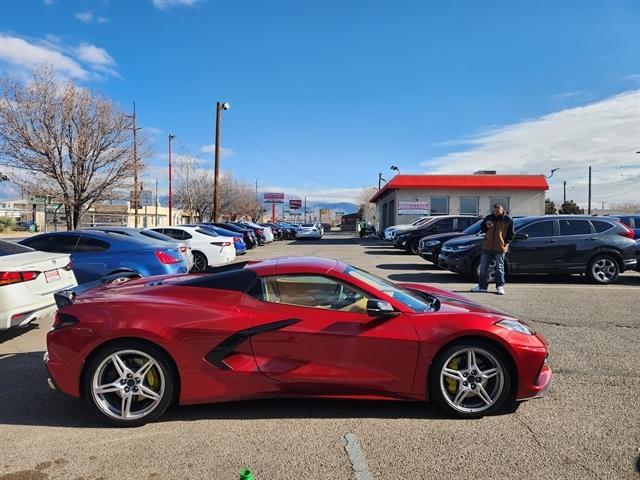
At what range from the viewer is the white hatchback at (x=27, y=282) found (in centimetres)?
586

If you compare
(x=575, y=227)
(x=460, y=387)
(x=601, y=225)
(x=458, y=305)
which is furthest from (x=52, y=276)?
(x=601, y=225)

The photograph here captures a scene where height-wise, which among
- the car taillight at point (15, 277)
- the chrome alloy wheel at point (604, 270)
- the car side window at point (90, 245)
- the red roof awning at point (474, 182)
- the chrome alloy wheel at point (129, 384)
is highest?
the red roof awning at point (474, 182)

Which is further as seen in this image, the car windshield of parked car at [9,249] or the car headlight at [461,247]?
the car headlight at [461,247]

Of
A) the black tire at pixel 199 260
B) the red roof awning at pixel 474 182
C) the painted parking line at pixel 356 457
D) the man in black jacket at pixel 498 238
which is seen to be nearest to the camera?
the painted parking line at pixel 356 457

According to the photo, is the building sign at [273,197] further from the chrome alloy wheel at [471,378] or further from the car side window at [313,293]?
the chrome alloy wheel at [471,378]

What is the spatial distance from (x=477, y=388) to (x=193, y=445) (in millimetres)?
2166

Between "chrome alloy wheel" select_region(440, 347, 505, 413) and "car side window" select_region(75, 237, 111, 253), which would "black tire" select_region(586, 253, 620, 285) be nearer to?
"chrome alloy wheel" select_region(440, 347, 505, 413)

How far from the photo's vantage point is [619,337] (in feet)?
21.3

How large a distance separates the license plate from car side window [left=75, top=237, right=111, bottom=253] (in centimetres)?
189

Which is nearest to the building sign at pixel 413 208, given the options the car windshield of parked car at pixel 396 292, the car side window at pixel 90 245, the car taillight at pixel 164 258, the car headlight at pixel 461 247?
the car headlight at pixel 461 247

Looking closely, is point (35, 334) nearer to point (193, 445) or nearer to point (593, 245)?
point (193, 445)

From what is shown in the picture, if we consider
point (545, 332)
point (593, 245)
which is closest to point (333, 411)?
point (545, 332)

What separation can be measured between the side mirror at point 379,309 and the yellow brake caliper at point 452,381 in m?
0.58

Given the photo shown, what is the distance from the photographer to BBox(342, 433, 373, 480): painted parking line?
3.15m
